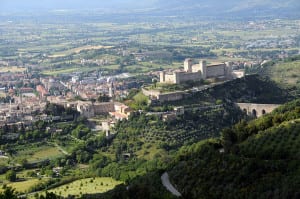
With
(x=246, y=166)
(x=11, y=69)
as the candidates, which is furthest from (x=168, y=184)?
(x=11, y=69)

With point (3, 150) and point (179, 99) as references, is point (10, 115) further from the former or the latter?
point (179, 99)

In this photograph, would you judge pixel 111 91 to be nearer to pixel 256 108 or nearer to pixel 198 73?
pixel 198 73

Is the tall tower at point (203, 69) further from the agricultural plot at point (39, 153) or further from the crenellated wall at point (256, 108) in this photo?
the agricultural plot at point (39, 153)

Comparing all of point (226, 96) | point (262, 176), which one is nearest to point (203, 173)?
point (262, 176)

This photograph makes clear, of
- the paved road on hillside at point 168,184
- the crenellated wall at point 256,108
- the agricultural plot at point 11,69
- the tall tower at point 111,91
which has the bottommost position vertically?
the agricultural plot at point 11,69

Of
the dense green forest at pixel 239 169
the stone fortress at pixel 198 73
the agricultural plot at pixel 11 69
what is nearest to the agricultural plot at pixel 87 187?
the dense green forest at pixel 239 169
